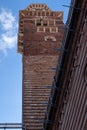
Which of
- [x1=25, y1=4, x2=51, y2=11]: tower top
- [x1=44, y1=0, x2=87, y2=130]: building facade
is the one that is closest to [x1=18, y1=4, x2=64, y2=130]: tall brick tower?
[x1=25, y1=4, x2=51, y2=11]: tower top

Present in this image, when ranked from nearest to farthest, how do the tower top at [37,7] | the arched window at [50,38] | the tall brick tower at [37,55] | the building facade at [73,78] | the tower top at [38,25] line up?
the building facade at [73,78] < the tall brick tower at [37,55] < the arched window at [50,38] < the tower top at [38,25] < the tower top at [37,7]

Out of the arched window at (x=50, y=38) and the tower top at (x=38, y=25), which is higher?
the tower top at (x=38, y=25)

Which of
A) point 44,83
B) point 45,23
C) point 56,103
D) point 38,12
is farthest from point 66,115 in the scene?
point 38,12

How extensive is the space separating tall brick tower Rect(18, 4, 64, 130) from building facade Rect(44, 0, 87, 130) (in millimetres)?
4611

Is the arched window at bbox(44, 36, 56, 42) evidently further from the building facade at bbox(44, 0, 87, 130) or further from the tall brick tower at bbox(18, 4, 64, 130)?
the building facade at bbox(44, 0, 87, 130)

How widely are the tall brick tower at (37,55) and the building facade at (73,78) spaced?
4.61 m

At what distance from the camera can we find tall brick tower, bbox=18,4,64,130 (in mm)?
18023

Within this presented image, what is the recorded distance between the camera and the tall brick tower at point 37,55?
18023 millimetres

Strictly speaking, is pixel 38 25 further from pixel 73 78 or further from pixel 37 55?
pixel 73 78

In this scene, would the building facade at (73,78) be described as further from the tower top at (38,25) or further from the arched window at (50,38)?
the arched window at (50,38)

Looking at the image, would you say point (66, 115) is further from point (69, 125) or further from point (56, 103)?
point (56, 103)

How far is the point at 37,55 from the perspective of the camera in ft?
78.1

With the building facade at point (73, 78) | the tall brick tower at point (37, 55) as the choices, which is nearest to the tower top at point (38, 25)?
the tall brick tower at point (37, 55)

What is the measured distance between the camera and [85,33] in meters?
8.71
